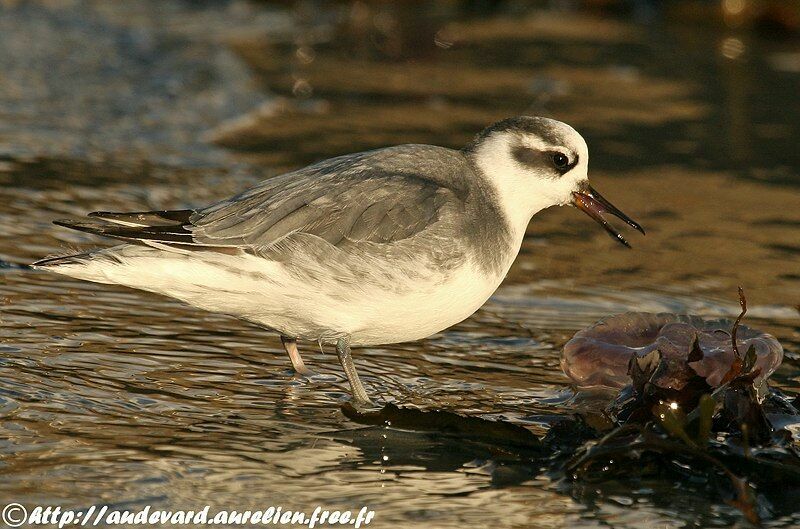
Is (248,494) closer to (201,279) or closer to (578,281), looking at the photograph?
(201,279)

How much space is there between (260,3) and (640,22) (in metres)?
5.92

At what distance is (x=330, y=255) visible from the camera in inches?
232

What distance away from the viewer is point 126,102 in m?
12.9

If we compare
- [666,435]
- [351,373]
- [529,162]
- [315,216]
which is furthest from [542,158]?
[666,435]

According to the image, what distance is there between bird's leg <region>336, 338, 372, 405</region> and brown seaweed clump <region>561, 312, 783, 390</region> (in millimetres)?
1046

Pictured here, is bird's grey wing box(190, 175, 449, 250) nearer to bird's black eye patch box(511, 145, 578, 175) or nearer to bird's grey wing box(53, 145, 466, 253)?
bird's grey wing box(53, 145, 466, 253)

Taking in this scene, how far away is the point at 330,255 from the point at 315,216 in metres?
0.21

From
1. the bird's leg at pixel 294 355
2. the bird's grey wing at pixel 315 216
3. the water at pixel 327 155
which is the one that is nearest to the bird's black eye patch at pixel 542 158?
the bird's grey wing at pixel 315 216

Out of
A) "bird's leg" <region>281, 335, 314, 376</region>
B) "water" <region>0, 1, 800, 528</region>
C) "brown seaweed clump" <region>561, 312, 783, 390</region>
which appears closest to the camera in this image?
"water" <region>0, 1, 800, 528</region>

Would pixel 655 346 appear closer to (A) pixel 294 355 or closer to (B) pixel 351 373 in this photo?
(B) pixel 351 373

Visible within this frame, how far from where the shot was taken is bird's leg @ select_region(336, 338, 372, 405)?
5.84 m

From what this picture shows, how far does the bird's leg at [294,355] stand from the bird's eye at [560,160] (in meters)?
1.63

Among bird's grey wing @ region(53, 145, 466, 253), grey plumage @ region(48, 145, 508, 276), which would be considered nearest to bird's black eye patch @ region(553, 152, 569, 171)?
grey plumage @ region(48, 145, 508, 276)

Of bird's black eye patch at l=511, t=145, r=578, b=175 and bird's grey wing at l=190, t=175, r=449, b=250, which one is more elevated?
bird's black eye patch at l=511, t=145, r=578, b=175
